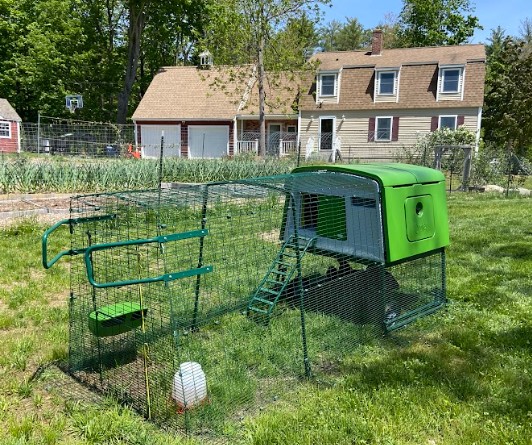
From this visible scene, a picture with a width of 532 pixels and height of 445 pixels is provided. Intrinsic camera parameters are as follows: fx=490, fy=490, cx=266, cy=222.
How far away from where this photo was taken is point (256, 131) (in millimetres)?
28531

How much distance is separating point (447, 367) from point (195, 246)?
289 centimetres

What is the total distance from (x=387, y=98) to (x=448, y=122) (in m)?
3.38

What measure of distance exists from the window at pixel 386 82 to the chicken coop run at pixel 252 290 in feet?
73.7

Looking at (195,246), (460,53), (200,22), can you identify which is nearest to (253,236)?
(195,246)

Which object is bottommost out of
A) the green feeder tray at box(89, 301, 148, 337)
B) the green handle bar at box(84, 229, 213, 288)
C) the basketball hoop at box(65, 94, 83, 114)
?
the green feeder tray at box(89, 301, 148, 337)

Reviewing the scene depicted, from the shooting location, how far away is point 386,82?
25922mm

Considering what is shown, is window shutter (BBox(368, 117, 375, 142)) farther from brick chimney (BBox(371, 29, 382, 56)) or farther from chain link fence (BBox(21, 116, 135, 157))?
chain link fence (BBox(21, 116, 135, 157))

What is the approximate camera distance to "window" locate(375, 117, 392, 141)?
2620cm

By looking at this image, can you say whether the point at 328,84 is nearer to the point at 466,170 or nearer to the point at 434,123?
the point at 434,123

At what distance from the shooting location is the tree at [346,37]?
51.9m

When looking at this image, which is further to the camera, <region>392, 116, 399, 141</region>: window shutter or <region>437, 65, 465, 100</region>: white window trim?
<region>392, 116, 399, 141</region>: window shutter

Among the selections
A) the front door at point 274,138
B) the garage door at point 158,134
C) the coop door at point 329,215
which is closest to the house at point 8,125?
the garage door at point 158,134

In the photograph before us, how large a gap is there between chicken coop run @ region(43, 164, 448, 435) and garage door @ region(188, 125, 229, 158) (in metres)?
24.1

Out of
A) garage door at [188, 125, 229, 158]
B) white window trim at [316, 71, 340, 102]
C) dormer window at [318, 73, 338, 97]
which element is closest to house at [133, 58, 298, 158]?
garage door at [188, 125, 229, 158]
